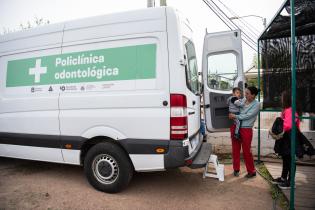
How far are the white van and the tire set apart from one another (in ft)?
0.05

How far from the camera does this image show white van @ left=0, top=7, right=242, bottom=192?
11.0 ft

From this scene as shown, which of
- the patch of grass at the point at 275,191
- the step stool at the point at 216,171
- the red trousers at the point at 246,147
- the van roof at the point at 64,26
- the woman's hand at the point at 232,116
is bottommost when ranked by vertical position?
the patch of grass at the point at 275,191

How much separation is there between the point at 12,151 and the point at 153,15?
137 inches

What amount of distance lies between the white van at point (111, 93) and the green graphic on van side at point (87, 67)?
15 mm

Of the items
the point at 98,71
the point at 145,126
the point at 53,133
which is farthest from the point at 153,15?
the point at 53,133

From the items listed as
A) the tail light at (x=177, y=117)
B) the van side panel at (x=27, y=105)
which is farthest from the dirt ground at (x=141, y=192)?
the tail light at (x=177, y=117)

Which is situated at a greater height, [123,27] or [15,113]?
[123,27]

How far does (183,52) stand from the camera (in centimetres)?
346

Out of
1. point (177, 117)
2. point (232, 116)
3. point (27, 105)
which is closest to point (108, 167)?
point (177, 117)

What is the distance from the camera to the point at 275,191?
12.7 feet

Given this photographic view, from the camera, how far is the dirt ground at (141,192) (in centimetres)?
346

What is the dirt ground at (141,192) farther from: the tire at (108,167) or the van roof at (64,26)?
the van roof at (64,26)

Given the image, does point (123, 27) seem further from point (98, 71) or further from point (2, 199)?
point (2, 199)

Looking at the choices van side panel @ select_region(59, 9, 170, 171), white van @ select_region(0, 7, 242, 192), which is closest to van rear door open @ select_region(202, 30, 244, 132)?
white van @ select_region(0, 7, 242, 192)
